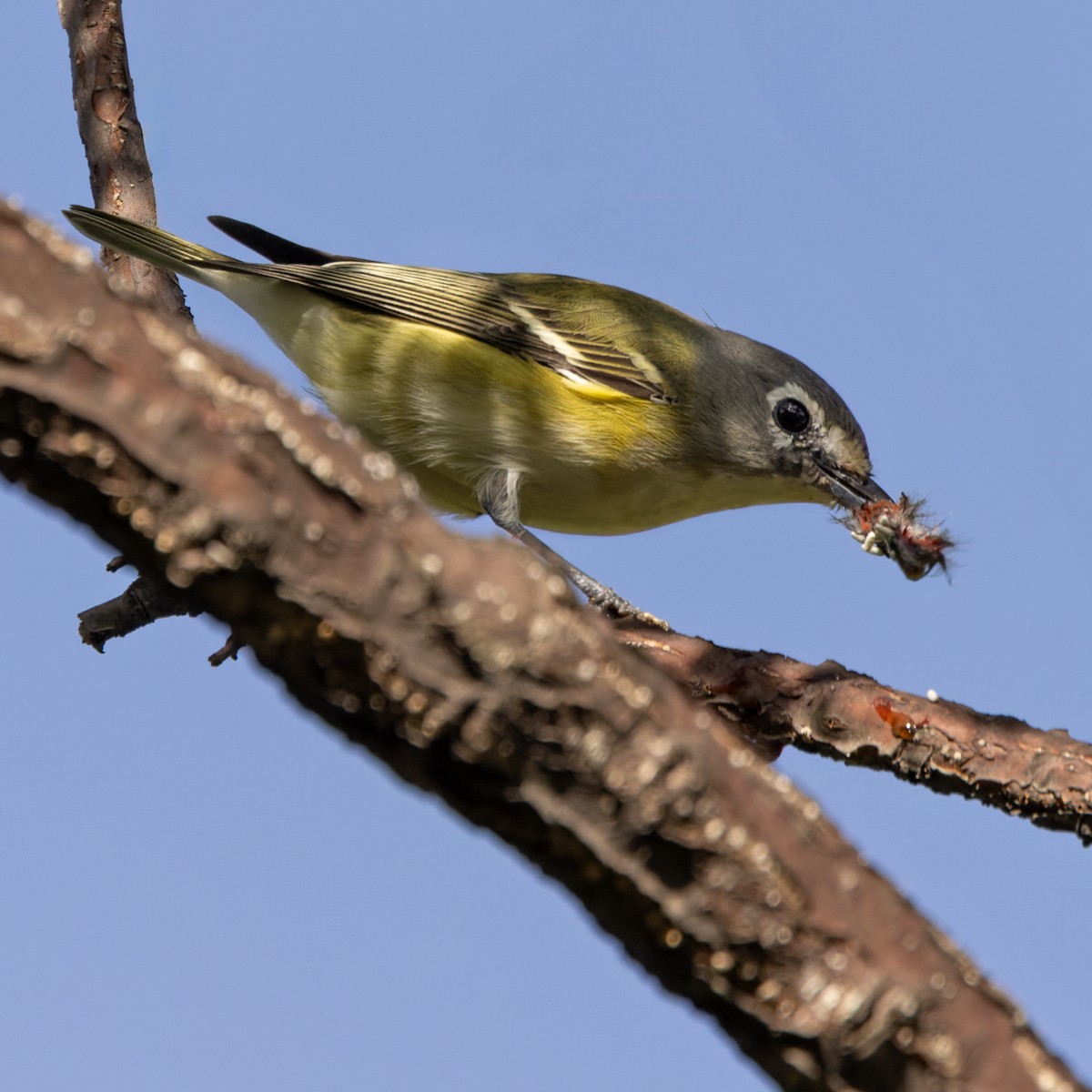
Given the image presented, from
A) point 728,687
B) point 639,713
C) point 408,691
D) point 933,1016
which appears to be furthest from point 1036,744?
point 408,691

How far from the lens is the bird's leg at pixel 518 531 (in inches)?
197

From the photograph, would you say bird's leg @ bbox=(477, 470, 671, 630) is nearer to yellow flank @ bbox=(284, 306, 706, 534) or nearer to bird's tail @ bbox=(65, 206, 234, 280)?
yellow flank @ bbox=(284, 306, 706, 534)

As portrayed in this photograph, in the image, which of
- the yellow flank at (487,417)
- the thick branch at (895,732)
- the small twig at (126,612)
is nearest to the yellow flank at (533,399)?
the yellow flank at (487,417)

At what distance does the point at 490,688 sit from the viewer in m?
1.56

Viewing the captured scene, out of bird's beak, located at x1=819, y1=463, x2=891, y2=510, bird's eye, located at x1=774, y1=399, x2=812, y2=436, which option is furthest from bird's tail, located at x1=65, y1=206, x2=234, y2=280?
bird's beak, located at x1=819, y1=463, x2=891, y2=510

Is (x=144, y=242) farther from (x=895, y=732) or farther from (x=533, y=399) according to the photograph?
(x=895, y=732)

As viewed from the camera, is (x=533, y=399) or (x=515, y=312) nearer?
(x=533, y=399)

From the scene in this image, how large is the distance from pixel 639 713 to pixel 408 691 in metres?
0.30

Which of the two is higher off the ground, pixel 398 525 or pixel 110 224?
pixel 110 224

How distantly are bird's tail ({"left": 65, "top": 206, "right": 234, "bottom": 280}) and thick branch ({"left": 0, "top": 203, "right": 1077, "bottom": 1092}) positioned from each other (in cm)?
347

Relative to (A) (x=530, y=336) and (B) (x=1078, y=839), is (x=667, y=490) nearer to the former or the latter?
(A) (x=530, y=336)

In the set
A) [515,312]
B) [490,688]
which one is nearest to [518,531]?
[515,312]

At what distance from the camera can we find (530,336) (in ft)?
17.3

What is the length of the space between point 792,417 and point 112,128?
10.0 feet
